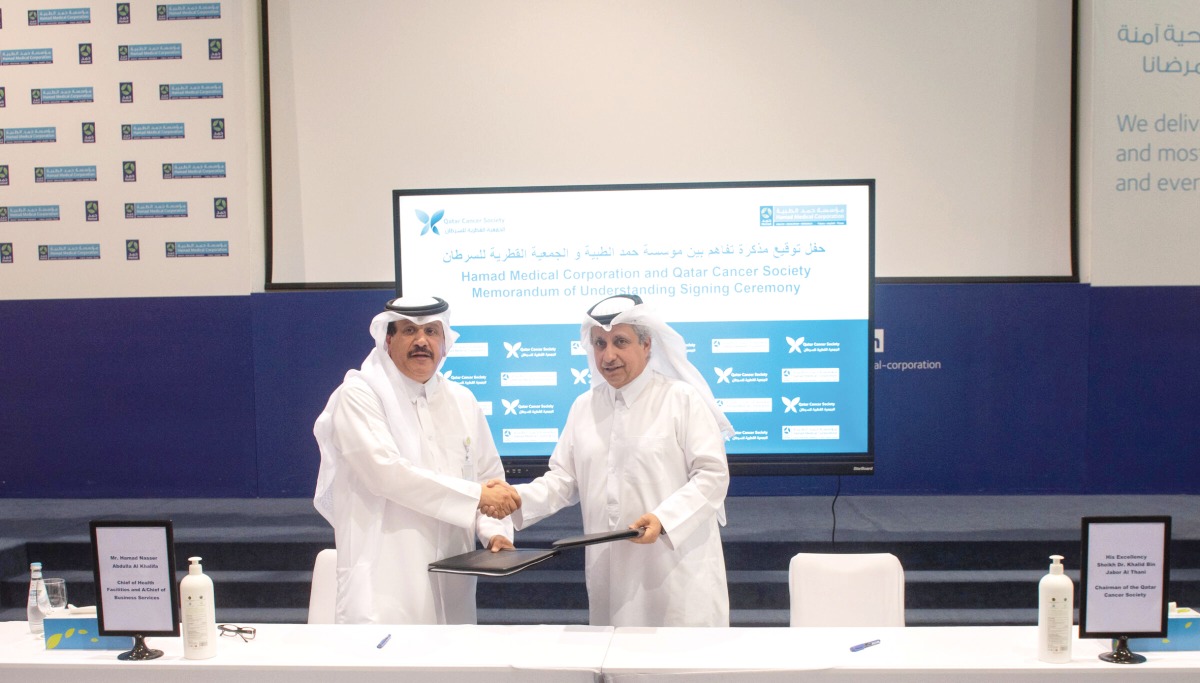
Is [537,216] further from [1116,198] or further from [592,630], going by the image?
[1116,198]

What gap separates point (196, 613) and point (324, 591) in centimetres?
86

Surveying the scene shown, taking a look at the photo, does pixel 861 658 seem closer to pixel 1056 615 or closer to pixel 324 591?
pixel 1056 615

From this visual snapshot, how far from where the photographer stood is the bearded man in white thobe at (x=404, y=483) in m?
2.98

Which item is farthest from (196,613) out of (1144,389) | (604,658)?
(1144,389)

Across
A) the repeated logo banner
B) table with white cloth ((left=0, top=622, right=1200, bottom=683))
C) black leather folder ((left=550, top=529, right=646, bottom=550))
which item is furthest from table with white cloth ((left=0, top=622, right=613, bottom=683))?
the repeated logo banner

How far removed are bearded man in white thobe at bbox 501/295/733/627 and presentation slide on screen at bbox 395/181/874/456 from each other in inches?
48.7

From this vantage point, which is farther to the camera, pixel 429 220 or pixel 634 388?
pixel 429 220

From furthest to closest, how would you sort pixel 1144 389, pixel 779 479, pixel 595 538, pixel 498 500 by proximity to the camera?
pixel 779 479 < pixel 1144 389 < pixel 498 500 < pixel 595 538

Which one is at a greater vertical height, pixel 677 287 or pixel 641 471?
pixel 677 287

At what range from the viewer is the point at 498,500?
3.07 m

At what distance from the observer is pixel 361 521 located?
10.0 ft

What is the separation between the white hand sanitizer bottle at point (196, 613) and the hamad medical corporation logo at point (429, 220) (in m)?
2.50

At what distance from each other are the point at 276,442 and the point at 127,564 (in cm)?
344

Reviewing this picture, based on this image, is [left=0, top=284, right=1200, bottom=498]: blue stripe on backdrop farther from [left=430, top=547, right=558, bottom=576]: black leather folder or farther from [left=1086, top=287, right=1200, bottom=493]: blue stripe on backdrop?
[left=430, top=547, right=558, bottom=576]: black leather folder
